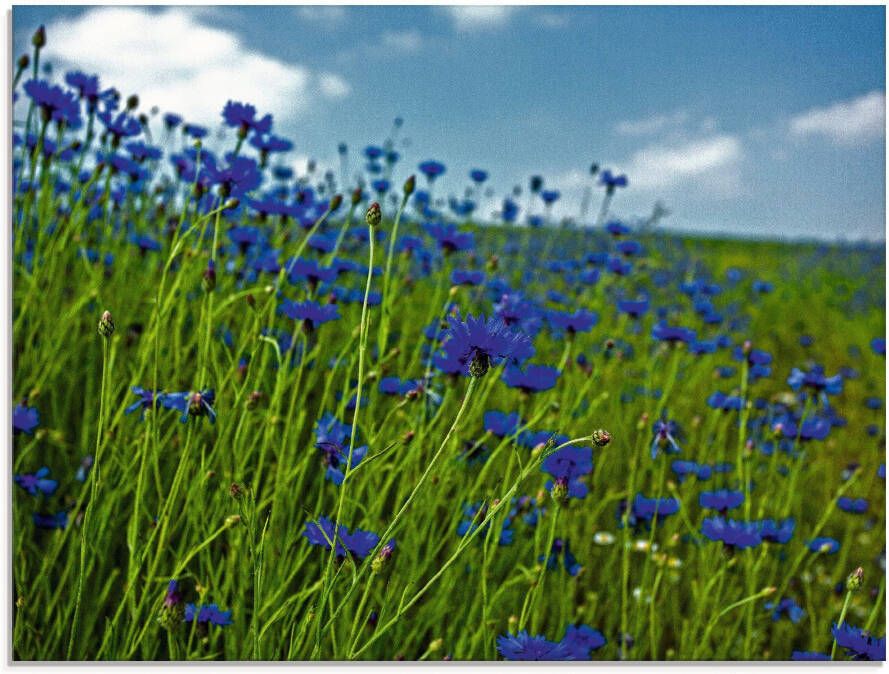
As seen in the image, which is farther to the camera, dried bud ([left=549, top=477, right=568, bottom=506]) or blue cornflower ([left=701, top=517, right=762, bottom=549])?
blue cornflower ([left=701, top=517, right=762, bottom=549])

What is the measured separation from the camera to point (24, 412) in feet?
3.59

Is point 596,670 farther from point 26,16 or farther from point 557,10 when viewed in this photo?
point 26,16

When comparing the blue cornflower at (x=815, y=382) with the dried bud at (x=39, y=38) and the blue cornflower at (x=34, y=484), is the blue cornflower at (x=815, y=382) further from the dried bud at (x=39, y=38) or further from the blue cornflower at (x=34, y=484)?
the dried bud at (x=39, y=38)

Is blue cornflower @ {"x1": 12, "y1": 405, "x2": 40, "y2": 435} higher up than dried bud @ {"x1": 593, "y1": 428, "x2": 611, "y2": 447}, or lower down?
lower down

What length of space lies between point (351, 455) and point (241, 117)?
0.77 meters

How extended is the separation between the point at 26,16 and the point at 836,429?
89.3 inches

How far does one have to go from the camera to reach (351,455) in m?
0.68

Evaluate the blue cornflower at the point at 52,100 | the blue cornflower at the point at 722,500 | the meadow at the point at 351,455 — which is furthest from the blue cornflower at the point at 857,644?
the blue cornflower at the point at 52,100

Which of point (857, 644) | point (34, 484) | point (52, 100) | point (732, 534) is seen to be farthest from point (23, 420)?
point (857, 644)

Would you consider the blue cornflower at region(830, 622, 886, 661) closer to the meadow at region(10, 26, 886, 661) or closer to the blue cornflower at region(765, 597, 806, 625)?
the meadow at region(10, 26, 886, 661)

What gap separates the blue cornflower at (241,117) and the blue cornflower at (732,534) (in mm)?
957

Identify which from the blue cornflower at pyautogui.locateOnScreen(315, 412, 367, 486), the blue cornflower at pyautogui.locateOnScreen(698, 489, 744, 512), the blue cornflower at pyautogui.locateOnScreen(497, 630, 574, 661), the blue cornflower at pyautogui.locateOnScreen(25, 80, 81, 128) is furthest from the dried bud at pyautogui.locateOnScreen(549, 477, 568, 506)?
the blue cornflower at pyautogui.locateOnScreen(25, 80, 81, 128)

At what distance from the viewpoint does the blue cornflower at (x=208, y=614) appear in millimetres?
905

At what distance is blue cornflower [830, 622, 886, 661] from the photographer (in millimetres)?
934
